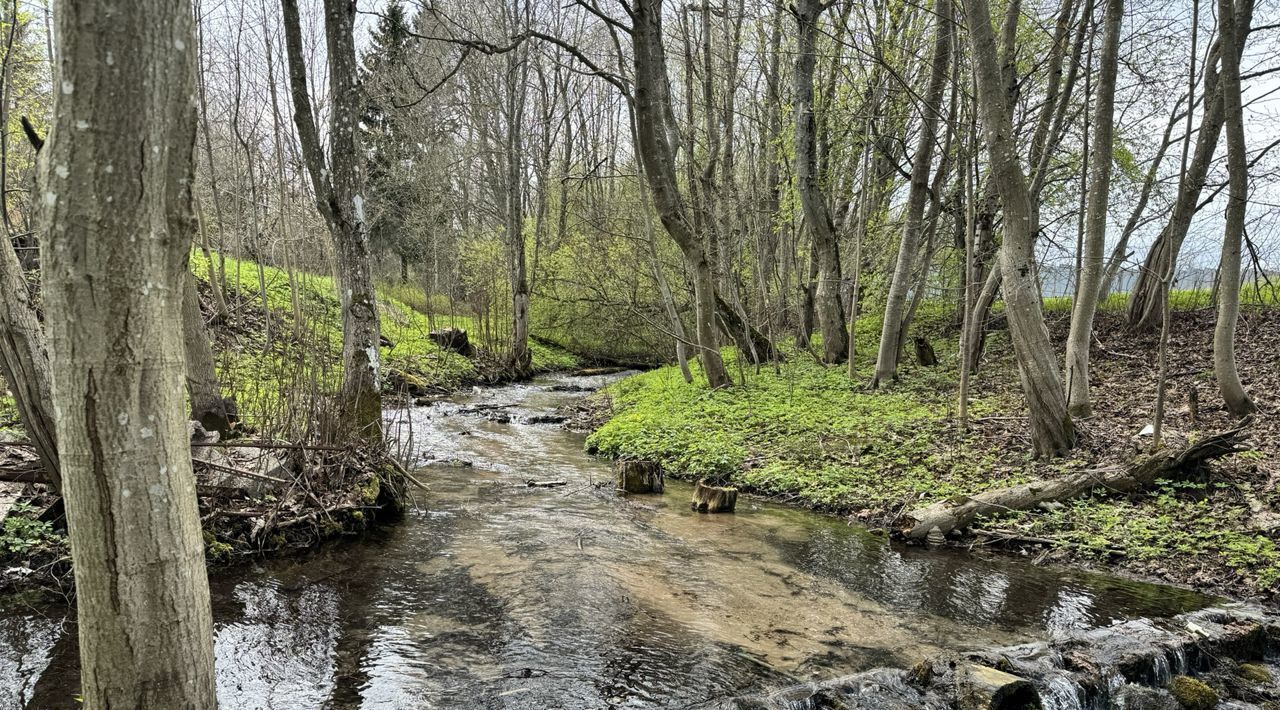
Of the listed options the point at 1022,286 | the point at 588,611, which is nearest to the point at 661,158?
the point at 1022,286

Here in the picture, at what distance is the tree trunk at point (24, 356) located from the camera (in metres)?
4.43

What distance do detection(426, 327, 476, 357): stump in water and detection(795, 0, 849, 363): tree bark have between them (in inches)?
395

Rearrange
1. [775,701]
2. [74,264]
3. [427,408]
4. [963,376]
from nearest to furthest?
[74,264] < [775,701] < [963,376] < [427,408]

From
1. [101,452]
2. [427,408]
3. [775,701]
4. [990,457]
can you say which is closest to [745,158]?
[427,408]

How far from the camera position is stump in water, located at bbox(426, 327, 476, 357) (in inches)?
757

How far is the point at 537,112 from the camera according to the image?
76.8 ft

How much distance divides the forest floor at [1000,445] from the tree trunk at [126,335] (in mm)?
6762

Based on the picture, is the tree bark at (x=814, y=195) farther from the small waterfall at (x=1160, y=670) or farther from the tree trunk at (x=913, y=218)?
the small waterfall at (x=1160, y=670)

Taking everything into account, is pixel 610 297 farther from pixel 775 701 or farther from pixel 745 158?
pixel 775 701

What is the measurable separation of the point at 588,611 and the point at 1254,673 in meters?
4.42

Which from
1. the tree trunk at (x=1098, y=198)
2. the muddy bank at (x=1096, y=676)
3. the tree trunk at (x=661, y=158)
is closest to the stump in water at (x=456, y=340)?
the tree trunk at (x=661, y=158)

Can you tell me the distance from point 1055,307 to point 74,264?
21.1m

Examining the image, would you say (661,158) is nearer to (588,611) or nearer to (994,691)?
(588,611)

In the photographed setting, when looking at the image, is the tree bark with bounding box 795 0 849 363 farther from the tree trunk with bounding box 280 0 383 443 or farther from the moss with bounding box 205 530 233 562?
the moss with bounding box 205 530 233 562
